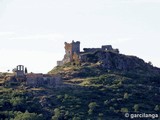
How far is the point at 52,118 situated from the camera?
19725cm

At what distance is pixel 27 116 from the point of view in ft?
648

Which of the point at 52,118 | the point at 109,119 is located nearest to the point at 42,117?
the point at 52,118

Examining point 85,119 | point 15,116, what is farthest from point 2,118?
point 85,119

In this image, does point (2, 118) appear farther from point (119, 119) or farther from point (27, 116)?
point (119, 119)

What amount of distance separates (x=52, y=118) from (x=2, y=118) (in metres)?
11.6

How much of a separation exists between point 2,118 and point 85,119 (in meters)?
18.8

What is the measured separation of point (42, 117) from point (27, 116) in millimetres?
3508

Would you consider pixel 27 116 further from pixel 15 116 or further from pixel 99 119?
pixel 99 119

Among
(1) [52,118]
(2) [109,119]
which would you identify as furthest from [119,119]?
(1) [52,118]

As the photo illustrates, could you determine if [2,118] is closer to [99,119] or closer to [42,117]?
[42,117]

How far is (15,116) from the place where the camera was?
655ft

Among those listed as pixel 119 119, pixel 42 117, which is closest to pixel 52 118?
pixel 42 117

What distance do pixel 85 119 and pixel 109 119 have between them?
5.51 m

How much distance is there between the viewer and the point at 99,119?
19712cm
